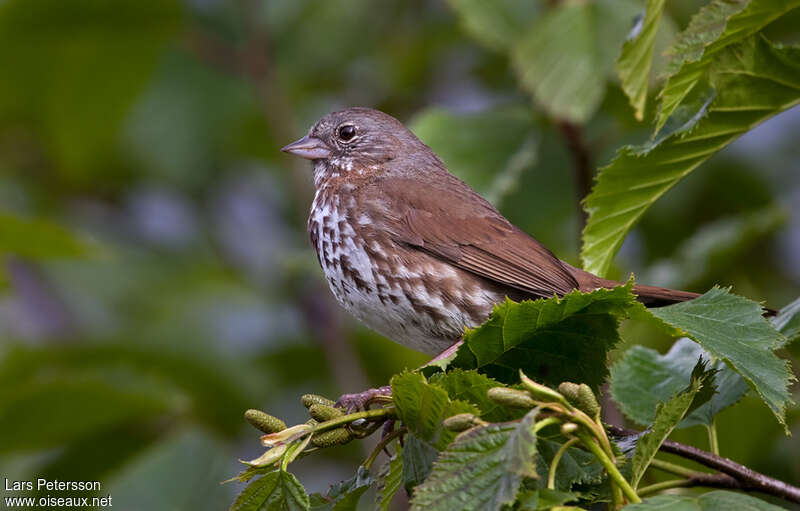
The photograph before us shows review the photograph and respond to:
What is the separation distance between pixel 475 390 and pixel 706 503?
51 centimetres

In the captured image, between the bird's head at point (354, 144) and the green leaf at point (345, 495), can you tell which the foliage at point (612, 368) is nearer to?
the green leaf at point (345, 495)

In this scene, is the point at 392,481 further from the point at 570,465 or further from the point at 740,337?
the point at 740,337

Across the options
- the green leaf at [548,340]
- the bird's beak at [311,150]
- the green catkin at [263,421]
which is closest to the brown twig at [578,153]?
the bird's beak at [311,150]

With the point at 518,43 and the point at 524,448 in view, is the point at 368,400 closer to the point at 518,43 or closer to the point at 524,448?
the point at 524,448

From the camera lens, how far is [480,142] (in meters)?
4.40

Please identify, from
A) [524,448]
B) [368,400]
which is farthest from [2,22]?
[524,448]

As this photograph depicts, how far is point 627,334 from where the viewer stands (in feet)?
14.0

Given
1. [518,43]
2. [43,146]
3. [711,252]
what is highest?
[43,146]

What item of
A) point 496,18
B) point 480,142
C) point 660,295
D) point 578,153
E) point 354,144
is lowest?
point 660,295

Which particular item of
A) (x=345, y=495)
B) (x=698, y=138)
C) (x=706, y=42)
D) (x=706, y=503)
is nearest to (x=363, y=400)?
(x=345, y=495)

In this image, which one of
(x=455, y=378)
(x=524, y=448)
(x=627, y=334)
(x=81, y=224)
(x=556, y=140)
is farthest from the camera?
(x=81, y=224)

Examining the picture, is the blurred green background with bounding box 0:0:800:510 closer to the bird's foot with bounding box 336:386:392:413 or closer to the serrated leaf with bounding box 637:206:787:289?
the serrated leaf with bounding box 637:206:787:289

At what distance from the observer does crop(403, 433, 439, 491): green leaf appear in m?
2.23

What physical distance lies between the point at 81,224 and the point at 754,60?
530 centimetres
